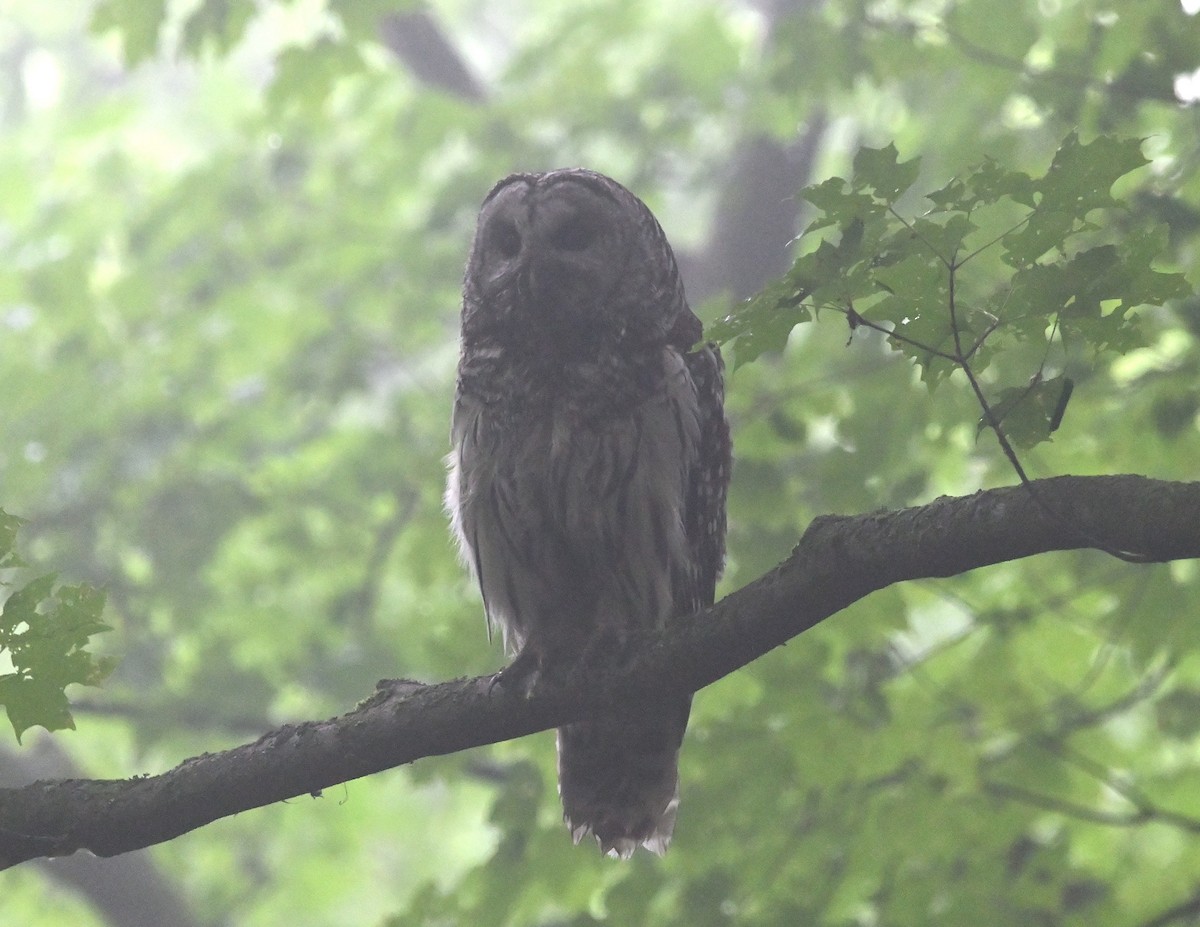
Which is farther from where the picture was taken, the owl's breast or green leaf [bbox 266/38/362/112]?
green leaf [bbox 266/38/362/112]

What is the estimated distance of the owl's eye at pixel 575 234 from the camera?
3.61 m

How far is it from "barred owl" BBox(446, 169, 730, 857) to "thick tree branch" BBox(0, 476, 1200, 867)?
0.48 m

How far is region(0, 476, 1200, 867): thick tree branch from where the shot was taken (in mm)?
1992

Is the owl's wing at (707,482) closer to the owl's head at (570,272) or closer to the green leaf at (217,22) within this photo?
the owl's head at (570,272)

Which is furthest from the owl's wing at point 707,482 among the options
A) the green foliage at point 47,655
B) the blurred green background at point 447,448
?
the green foliage at point 47,655

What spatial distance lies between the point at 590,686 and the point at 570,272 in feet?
4.26

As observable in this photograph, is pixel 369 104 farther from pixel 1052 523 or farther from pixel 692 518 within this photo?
pixel 1052 523

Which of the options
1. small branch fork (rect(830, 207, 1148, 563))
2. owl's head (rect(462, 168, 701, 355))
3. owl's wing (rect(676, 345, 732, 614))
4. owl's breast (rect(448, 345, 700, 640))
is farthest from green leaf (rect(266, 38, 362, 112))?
small branch fork (rect(830, 207, 1148, 563))

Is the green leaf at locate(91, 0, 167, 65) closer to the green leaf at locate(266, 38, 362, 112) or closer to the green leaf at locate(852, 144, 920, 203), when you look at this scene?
the green leaf at locate(266, 38, 362, 112)

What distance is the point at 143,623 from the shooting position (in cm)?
664

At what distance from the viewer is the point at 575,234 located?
143 inches

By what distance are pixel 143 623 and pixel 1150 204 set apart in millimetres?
5163

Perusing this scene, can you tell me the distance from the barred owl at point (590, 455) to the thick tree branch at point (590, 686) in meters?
0.48

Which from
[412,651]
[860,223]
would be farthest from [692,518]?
[412,651]
